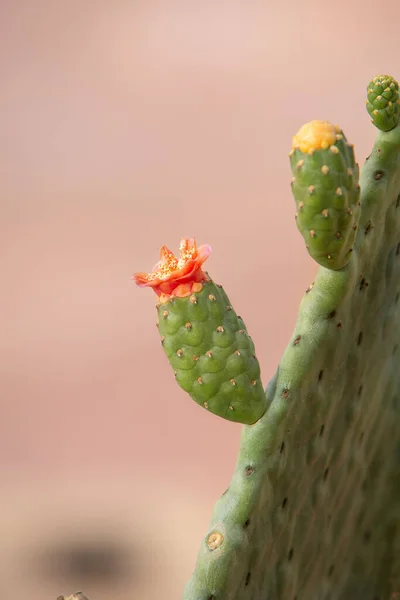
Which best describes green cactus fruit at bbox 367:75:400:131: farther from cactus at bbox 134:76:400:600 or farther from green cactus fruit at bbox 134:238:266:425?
green cactus fruit at bbox 134:238:266:425

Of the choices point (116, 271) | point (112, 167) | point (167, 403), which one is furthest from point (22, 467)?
point (112, 167)

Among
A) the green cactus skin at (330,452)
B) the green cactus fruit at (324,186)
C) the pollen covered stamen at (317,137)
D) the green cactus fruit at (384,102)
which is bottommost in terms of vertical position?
the green cactus skin at (330,452)

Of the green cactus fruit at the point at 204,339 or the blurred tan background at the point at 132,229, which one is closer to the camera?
the green cactus fruit at the point at 204,339

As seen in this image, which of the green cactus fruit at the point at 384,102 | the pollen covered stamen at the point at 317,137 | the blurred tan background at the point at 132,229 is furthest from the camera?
the blurred tan background at the point at 132,229

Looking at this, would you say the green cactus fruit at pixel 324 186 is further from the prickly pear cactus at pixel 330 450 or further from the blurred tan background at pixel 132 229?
the blurred tan background at pixel 132 229

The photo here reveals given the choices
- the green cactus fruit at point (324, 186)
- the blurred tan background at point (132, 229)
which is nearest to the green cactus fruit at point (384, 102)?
the green cactus fruit at point (324, 186)

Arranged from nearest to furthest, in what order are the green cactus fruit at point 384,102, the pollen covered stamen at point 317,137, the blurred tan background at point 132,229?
the pollen covered stamen at point 317,137 → the green cactus fruit at point 384,102 → the blurred tan background at point 132,229

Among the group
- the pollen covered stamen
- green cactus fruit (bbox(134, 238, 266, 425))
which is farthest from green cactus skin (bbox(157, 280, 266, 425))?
the pollen covered stamen
